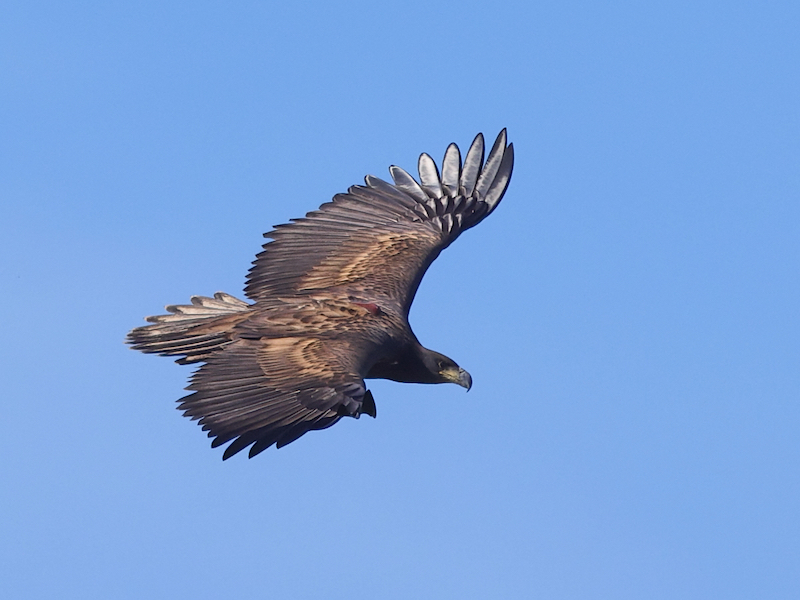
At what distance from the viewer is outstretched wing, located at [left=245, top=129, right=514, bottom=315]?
14773 mm

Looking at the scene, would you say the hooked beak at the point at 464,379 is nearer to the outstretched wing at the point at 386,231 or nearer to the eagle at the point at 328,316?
the eagle at the point at 328,316

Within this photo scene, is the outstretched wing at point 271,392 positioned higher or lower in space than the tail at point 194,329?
lower

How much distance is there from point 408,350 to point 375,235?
208 cm

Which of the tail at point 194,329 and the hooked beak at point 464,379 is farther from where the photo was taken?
the hooked beak at point 464,379

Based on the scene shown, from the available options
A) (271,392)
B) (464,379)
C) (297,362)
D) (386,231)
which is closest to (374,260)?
(386,231)

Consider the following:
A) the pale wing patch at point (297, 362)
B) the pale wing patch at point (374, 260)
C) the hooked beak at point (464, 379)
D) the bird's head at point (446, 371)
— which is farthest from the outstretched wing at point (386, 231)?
the pale wing patch at point (297, 362)

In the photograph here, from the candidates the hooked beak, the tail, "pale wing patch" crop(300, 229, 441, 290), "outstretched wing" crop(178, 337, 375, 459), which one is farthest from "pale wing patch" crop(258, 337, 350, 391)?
the hooked beak

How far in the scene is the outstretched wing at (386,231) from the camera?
14.8 metres

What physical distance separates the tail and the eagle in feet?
0.04

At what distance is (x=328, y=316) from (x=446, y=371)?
150cm

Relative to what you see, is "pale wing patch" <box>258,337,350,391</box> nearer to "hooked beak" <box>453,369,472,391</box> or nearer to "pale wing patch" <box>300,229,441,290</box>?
"pale wing patch" <box>300,229,441,290</box>

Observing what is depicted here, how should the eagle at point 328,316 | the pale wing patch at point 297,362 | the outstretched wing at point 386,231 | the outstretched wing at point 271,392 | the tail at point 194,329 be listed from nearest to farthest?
the outstretched wing at point 271,392 < the eagle at point 328,316 < the pale wing patch at point 297,362 < the tail at point 194,329 < the outstretched wing at point 386,231

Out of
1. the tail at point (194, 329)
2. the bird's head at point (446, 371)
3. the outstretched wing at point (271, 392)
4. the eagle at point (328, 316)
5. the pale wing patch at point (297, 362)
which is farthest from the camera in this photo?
the bird's head at point (446, 371)

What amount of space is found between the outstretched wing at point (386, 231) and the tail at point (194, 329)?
450 millimetres
